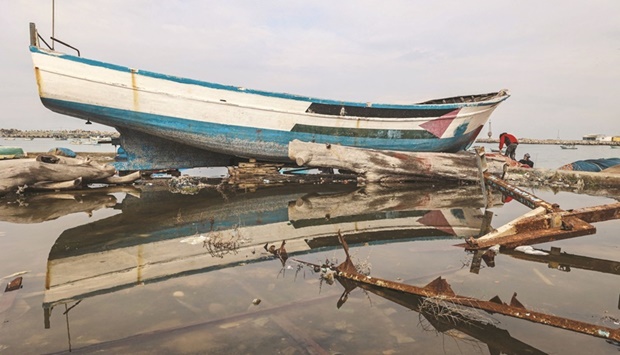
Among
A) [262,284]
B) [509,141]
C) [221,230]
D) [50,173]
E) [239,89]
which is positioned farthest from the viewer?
[509,141]

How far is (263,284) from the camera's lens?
3.47m

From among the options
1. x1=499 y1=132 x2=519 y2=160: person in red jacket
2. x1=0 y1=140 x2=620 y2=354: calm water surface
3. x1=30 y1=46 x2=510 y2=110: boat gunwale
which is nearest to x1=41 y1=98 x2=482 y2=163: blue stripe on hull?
x1=30 y1=46 x2=510 y2=110: boat gunwale

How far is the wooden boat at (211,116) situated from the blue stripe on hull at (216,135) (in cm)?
3

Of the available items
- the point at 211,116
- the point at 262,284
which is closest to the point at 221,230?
the point at 262,284

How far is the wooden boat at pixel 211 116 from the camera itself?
8.99 metres

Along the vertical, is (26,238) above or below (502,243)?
below

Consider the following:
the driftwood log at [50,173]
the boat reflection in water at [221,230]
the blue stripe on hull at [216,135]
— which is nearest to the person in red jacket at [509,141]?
the blue stripe on hull at [216,135]

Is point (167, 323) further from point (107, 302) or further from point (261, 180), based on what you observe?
point (261, 180)

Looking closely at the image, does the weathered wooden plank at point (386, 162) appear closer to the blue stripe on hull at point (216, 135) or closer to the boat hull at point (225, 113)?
the blue stripe on hull at point (216, 135)

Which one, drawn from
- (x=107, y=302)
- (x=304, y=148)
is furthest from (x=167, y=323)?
(x=304, y=148)

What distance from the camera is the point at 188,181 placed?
436 inches

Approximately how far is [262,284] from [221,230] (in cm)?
220

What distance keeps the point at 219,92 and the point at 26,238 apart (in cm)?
599

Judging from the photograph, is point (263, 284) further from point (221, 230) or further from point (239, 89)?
point (239, 89)
